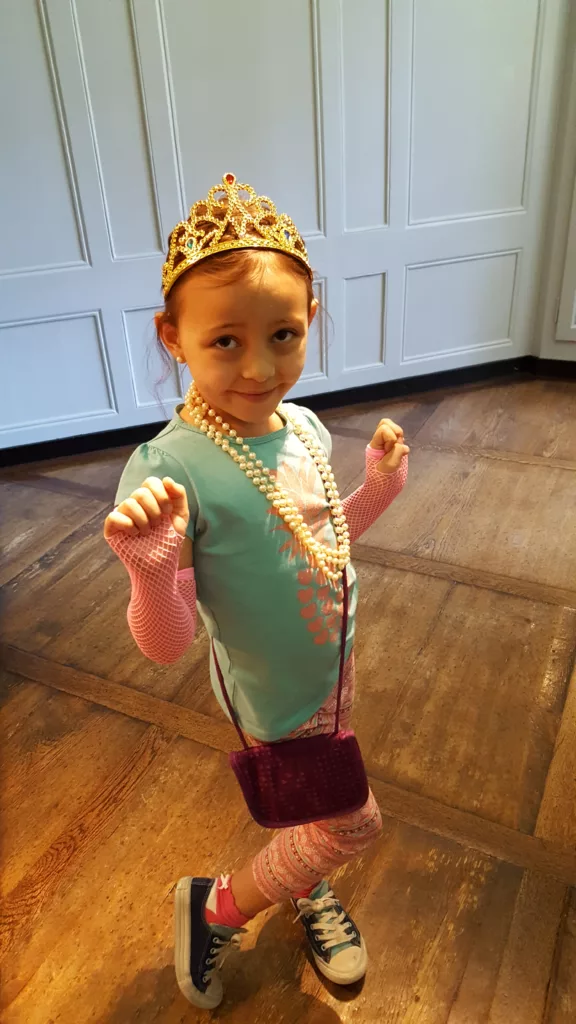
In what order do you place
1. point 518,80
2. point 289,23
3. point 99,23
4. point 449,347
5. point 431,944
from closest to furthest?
point 431,944
point 99,23
point 289,23
point 518,80
point 449,347

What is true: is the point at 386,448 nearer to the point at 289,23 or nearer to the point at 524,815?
the point at 524,815

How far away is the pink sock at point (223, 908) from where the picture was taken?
42.2 inches

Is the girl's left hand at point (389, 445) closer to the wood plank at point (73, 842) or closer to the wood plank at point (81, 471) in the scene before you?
the wood plank at point (73, 842)

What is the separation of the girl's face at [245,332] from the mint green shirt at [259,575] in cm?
7

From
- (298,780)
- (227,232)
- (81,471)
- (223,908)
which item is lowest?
(81,471)

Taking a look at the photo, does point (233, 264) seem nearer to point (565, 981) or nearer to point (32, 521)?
point (565, 981)

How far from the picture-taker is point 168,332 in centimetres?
85

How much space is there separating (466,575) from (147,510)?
151cm

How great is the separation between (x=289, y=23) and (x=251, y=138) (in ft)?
1.29

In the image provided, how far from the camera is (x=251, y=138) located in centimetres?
267

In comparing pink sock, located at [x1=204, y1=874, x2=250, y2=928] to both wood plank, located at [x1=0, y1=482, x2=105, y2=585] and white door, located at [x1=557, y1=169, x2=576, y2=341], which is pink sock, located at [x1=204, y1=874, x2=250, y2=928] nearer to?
wood plank, located at [x1=0, y1=482, x2=105, y2=585]

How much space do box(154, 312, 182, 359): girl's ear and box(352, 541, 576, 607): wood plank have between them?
4.53 feet

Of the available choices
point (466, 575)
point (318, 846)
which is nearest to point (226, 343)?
point (318, 846)

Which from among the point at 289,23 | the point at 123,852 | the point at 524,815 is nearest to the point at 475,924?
the point at 524,815
